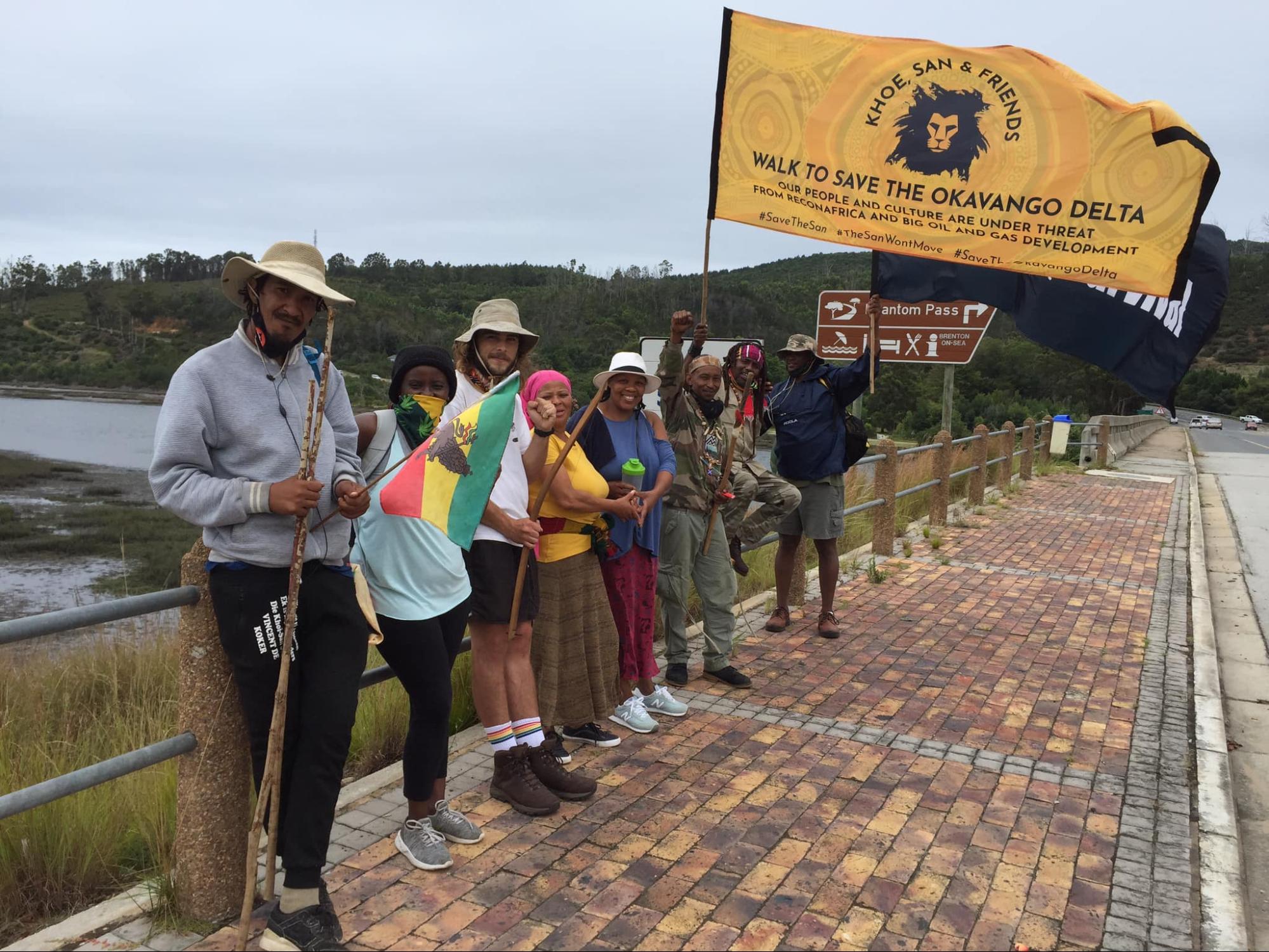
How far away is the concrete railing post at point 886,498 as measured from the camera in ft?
30.0

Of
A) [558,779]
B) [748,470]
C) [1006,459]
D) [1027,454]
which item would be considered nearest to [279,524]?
[558,779]

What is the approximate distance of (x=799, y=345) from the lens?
6.31 m

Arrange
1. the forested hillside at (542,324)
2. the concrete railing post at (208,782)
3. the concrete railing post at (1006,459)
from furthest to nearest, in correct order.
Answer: the forested hillside at (542,324) < the concrete railing post at (1006,459) < the concrete railing post at (208,782)

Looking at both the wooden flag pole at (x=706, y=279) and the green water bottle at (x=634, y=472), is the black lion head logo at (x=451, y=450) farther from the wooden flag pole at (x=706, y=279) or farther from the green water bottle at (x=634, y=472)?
the wooden flag pole at (x=706, y=279)

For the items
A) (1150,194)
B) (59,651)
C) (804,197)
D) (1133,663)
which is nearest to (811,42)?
(804,197)

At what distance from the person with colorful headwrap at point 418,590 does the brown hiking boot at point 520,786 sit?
0.94ft

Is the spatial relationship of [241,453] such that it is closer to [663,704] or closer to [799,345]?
[663,704]

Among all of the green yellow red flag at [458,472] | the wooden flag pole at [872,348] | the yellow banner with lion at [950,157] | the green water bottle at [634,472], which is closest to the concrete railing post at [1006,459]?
the wooden flag pole at [872,348]

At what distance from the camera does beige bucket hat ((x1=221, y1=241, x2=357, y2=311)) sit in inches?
105

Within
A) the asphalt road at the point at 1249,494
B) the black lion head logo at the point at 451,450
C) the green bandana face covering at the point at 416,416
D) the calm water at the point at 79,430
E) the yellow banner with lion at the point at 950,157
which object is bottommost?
the calm water at the point at 79,430

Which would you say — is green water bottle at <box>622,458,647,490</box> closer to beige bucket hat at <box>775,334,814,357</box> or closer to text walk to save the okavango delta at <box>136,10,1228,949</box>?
text walk to save the okavango delta at <box>136,10,1228,949</box>

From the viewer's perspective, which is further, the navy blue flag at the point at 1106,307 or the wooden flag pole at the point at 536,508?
the navy blue flag at the point at 1106,307

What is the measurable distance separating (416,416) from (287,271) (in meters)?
0.77

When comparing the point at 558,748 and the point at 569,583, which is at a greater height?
the point at 569,583
